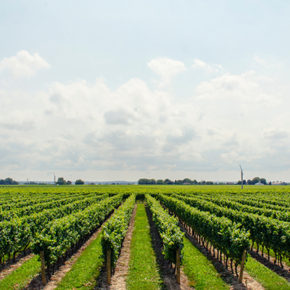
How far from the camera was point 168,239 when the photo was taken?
1217 centimetres

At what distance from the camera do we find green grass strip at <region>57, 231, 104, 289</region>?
1128 cm

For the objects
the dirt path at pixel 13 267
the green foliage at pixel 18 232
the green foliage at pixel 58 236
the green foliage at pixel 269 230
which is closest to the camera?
the green foliage at pixel 58 236

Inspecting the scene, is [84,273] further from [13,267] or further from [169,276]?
[13,267]

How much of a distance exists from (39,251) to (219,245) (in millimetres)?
9902

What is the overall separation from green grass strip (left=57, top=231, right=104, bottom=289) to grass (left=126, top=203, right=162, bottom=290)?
6.00 feet

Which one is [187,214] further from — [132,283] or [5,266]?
[5,266]

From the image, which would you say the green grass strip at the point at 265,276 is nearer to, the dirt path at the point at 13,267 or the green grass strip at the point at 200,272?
the green grass strip at the point at 200,272

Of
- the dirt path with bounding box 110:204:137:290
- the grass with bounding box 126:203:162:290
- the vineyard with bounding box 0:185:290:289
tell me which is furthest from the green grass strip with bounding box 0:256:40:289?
the grass with bounding box 126:203:162:290

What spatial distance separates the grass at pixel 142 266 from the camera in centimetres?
1137

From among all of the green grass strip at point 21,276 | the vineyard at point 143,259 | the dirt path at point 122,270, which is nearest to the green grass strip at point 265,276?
the vineyard at point 143,259

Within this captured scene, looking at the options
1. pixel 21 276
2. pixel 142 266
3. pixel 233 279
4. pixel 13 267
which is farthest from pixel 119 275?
pixel 13 267

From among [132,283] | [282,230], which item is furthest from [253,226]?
[132,283]

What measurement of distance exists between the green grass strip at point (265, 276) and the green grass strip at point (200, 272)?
1.87m

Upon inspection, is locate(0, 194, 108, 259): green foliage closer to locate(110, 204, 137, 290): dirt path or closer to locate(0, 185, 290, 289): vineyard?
locate(0, 185, 290, 289): vineyard
